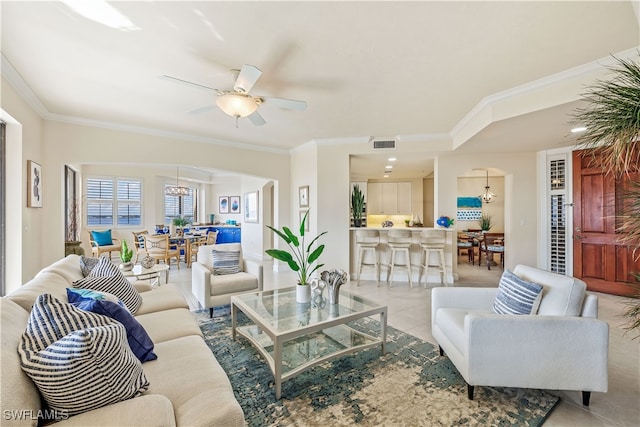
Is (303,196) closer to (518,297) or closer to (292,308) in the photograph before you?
(292,308)

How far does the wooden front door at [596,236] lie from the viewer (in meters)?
4.03

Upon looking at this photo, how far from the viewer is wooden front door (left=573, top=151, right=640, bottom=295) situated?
4.03m

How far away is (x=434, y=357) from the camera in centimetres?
236

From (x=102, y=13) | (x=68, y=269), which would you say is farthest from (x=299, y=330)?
(x=102, y=13)

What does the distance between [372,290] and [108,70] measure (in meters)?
4.50

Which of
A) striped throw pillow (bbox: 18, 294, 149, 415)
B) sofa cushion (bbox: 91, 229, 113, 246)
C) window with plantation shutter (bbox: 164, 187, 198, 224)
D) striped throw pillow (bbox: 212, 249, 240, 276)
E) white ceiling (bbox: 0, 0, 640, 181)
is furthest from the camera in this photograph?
window with plantation shutter (bbox: 164, 187, 198, 224)

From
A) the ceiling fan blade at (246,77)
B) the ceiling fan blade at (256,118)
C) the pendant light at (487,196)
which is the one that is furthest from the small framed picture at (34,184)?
the pendant light at (487,196)

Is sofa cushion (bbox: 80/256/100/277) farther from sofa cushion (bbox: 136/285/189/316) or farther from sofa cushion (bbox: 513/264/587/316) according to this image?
sofa cushion (bbox: 513/264/587/316)

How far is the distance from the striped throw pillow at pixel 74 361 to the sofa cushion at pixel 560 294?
8.38 ft

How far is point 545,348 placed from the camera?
5.60 ft

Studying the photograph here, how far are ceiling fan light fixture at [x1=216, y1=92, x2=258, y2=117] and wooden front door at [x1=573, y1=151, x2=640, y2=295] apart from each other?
506cm

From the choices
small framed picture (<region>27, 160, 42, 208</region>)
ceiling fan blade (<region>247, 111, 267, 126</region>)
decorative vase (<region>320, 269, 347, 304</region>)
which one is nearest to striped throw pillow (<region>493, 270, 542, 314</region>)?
decorative vase (<region>320, 269, 347, 304</region>)

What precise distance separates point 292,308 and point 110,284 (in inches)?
60.2

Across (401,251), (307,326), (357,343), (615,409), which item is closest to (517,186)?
(401,251)
